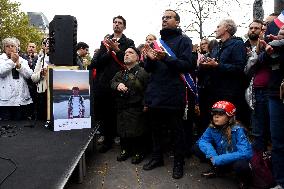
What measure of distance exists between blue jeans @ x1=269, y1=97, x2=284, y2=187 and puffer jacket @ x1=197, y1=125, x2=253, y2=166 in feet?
1.32

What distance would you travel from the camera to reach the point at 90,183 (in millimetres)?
4391

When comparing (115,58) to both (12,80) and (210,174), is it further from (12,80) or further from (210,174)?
(210,174)

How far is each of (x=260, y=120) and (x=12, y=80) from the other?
4111 millimetres

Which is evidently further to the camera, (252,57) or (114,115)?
(114,115)

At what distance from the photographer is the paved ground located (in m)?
4.29

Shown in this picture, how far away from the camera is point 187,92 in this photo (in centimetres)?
500

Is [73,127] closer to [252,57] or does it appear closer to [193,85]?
[193,85]

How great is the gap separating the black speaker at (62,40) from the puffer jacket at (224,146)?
9.85 ft

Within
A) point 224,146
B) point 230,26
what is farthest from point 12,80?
point 224,146

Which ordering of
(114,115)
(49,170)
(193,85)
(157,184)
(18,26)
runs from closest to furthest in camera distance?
1. (49,170)
2. (157,184)
3. (193,85)
4. (114,115)
5. (18,26)

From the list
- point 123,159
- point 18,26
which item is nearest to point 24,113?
point 123,159

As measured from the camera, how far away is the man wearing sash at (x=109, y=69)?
5.80 m

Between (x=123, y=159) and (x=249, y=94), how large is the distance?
1994mm

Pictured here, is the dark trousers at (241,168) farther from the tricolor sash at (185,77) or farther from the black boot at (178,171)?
the tricolor sash at (185,77)
